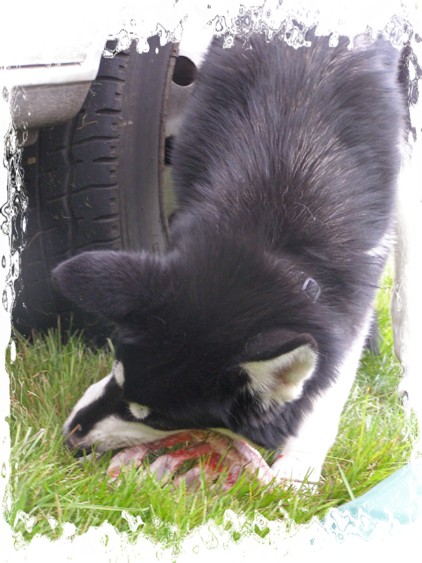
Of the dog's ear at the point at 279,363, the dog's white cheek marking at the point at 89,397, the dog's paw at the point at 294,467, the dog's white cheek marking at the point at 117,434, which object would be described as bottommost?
the dog's paw at the point at 294,467

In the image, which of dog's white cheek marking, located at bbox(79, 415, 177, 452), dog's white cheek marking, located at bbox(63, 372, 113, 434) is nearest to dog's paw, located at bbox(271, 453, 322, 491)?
dog's white cheek marking, located at bbox(79, 415, 177, 452)

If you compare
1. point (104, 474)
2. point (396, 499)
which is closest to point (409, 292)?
point (396, 499)

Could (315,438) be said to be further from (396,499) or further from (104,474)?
(104,474)

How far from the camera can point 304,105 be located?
264 centimetres

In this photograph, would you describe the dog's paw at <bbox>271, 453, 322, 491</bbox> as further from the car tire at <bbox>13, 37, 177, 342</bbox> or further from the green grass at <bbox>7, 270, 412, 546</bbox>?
the car tire at <bbox>13, 37, 177, 342</bbox>

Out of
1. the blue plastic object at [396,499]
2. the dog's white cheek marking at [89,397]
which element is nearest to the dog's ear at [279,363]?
the blue plastic object at [396,499]

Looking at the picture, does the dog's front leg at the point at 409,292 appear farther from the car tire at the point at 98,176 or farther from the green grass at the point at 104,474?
the car tire at the point at 98,176

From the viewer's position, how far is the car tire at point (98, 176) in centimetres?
294

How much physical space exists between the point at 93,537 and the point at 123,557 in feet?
0.37

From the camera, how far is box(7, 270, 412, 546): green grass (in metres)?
2.21

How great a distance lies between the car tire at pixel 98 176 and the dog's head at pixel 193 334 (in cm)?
76

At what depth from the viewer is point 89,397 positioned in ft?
9.04

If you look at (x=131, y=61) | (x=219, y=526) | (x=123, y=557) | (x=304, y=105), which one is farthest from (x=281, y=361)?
(x=131, y=61)

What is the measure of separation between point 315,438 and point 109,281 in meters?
0.96
